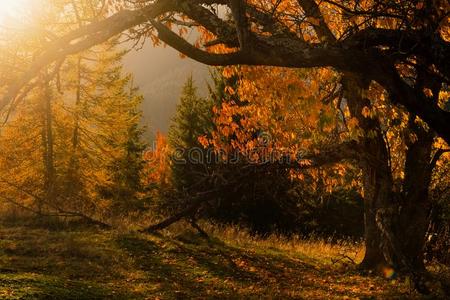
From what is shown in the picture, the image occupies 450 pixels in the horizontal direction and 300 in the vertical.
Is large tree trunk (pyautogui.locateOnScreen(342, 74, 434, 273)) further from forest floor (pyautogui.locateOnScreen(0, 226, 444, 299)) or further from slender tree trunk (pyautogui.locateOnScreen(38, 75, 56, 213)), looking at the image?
slender tree trunk (pyautogui.locateOnScreen(38, 75, 56, 213))

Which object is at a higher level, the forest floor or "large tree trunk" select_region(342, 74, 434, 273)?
"large tree trunk" select_region(342, 74, 434, 273)

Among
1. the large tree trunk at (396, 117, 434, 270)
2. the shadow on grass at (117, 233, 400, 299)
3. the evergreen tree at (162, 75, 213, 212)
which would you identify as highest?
the evergreen tree at (162, 75, 213, 212)

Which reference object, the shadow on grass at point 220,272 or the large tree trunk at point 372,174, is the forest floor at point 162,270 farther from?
the large tree trunk at point 372,174

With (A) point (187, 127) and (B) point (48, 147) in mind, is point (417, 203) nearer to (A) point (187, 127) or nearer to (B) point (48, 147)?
(B) point (48, 147)

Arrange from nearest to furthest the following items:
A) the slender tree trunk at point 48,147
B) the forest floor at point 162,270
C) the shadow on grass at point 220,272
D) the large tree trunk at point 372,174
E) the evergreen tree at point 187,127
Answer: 1. the forest floor at point 162,270
2. the shadow on grass at point 220,272
3. the large tree trunk at point 372,174
4. the slender tree trunk at point 48,147
5. the evergreen tree at point 187,127

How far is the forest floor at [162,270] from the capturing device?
658 centimetres

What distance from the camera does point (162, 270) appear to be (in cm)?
841

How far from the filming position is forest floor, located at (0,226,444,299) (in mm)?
6582

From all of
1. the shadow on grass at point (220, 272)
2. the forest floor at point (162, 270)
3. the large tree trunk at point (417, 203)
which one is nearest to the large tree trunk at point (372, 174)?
the large tree trunk at point (417, 203)

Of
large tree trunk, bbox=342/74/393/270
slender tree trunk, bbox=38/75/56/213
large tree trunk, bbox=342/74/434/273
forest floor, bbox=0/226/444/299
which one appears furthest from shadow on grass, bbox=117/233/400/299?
slender tree trunk, bbox=38/75/56/213

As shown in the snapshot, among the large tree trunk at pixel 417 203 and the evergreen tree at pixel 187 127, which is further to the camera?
the evergreen tree at pixel 187 127

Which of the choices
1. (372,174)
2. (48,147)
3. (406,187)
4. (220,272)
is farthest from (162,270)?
(48,147)

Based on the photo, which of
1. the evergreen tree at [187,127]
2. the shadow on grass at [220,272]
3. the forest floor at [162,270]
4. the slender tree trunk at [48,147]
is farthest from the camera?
the evergreen tree at [187,127]

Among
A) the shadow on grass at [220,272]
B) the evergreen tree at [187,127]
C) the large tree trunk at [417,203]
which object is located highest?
the evergreen tree at [187,127]
